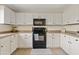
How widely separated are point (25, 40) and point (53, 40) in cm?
142

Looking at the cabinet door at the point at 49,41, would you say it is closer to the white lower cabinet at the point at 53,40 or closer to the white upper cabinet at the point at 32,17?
the white lower cabinet at the point at 53,40

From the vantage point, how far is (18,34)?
6531mm

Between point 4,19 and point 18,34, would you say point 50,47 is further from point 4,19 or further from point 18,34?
point 4,19

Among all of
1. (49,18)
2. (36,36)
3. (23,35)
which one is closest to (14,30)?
(23,35)

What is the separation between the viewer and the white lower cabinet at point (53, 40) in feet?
21.7

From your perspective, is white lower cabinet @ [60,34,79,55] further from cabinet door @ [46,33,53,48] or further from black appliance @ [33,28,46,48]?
black appliance @ [33,28,46,48]

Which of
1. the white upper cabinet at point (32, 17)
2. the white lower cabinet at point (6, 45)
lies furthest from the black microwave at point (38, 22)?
the white lower cabinet at point (6, 45)

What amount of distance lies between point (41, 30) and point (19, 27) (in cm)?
132

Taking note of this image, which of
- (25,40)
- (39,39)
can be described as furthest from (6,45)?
(39,39)

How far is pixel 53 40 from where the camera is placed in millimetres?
6641

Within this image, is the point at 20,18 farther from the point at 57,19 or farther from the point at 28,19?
the point at 57,19

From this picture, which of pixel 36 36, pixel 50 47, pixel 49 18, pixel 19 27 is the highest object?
pixel 49 18
